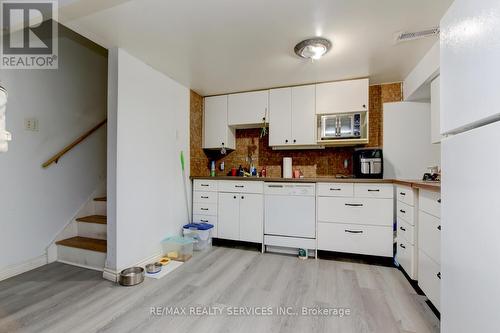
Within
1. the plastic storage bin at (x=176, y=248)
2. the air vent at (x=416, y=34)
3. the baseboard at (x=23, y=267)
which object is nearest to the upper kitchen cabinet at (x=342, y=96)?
the air vent at (x=416, y=34)

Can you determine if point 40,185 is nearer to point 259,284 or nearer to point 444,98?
point 259,284

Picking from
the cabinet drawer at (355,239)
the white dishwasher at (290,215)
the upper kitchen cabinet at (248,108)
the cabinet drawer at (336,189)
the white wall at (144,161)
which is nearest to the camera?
the white wall at (144,161)

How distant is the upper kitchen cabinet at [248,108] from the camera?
3.03m

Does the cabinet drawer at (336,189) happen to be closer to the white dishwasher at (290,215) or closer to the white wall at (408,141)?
the white dishwasher at (290,215)

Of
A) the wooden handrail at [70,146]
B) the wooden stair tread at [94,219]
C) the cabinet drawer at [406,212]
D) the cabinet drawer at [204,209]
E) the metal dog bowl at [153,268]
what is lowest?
the metal dog bowl at [153,268]

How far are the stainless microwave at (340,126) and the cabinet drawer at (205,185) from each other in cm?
152

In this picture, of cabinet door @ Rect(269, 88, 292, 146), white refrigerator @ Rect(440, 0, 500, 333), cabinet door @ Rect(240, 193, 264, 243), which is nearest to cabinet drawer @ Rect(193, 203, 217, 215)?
cabinet door @ Rect(240, 193, 264, 243)

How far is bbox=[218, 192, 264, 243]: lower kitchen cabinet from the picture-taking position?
2732mm

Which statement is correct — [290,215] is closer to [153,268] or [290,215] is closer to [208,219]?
[208,219]

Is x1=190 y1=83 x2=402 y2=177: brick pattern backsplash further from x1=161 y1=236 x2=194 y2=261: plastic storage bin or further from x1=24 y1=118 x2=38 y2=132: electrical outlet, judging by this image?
x1=24 y1=118 x2=38 y2=132: electrical outlet

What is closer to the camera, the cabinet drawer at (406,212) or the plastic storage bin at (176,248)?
the cabinet drawer at (406,212)

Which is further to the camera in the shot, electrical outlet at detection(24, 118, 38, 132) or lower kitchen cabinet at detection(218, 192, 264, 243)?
lower kitchen cabinet at detection(218, 192, 264, 243)

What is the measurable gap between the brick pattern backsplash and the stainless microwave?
31 cm

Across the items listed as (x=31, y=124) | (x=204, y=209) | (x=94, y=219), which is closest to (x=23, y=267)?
(x=94, y=219)
